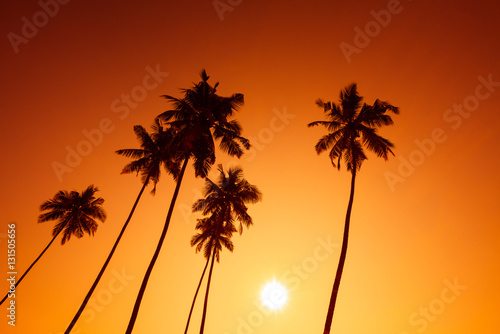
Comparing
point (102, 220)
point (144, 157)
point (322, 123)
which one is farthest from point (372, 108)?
point (102, 220)

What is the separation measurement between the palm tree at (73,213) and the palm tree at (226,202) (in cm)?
1423

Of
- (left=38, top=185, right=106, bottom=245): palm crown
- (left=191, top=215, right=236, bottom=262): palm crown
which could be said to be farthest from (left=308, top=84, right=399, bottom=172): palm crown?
(left=38, top=185, right=106, bottom=245): palm crown

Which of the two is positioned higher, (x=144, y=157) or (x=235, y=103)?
(x=235, y=103)

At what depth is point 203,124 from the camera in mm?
18906

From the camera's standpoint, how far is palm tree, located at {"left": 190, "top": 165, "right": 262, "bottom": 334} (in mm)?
25969

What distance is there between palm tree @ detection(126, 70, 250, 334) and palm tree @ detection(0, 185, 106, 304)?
63.5 ft

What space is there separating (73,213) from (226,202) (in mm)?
19570

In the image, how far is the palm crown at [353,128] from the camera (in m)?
18.0

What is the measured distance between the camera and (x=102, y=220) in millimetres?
32938

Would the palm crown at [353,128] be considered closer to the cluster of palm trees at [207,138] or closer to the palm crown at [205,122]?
the cluster of palm trees at [207,138]

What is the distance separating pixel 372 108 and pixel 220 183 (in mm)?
15232

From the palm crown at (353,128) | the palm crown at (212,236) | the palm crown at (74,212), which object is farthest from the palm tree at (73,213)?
the palm crown at (353,128)

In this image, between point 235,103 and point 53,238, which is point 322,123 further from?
point 53,238

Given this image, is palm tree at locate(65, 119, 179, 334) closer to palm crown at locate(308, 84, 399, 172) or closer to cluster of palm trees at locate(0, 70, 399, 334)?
cluster of palm trees at locate(0, 70, 399, 334)
